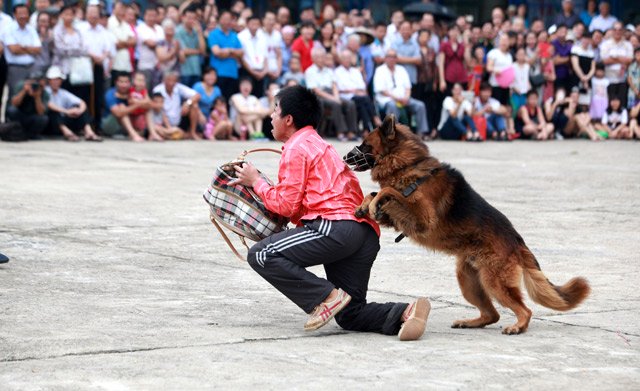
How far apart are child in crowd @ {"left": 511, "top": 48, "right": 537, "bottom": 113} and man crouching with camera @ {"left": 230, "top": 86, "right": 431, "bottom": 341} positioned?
1493 cm

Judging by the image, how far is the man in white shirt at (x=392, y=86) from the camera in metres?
18.7

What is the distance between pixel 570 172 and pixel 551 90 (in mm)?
7372

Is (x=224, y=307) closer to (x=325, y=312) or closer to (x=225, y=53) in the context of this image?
(x=325, y=312)

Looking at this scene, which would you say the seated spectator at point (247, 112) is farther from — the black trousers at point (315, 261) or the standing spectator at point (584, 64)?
the black trousers at point (315, 261)

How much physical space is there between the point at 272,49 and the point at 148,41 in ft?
7.83

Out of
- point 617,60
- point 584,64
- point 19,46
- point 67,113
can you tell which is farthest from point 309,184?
point 617,60

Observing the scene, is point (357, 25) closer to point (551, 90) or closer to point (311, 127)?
point (551, 90)

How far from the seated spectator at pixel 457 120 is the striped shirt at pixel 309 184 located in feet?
46.0

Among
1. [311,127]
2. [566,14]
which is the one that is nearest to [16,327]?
[311,127]

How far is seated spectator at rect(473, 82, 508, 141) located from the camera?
64.0ft

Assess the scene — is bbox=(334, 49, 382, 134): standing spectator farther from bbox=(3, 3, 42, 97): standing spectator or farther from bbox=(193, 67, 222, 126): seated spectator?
bbox=(3, 3, 42, 97): standing spectator

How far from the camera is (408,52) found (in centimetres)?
1922

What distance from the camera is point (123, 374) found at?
175 inches

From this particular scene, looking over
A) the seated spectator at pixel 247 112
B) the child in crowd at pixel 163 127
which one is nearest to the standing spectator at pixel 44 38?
the child in crowd at pixel 163 127
